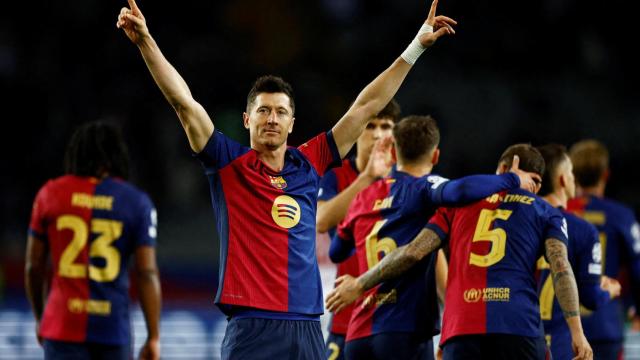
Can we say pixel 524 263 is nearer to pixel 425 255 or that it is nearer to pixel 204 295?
pixel 425 255

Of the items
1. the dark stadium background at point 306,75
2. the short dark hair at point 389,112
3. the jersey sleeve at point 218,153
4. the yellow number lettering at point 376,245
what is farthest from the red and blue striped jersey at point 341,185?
the dark stadium background at point 306,75

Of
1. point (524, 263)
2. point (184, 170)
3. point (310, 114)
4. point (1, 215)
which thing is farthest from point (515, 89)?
point (524, 263)

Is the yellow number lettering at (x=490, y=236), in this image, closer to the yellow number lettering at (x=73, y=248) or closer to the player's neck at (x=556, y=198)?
the player's neck at (x=556, y=198)

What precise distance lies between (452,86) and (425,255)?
11.5 metres

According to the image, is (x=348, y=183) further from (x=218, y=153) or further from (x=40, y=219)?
(x=218, y=153)

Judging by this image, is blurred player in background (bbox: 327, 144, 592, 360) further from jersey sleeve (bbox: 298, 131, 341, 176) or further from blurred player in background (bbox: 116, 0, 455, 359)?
blurred player in background (bbox: 116, 0, 455, 359)

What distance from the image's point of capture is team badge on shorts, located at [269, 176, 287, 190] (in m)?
5.13

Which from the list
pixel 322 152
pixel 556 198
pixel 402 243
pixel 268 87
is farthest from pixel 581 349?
pixel 268 87

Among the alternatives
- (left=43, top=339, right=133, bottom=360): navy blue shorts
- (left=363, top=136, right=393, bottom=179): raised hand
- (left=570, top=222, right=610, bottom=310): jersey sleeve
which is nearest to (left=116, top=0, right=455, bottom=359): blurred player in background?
(left=363, top=136, right=393, bottom=179): raised hand

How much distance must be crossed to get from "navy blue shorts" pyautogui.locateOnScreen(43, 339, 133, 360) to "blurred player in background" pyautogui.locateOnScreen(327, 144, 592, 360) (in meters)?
1.87

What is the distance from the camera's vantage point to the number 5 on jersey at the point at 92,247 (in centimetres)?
693

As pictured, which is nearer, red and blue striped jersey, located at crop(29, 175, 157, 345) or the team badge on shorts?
the team badge on shorts

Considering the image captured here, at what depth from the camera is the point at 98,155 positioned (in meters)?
7.14

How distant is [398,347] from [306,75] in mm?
11137
